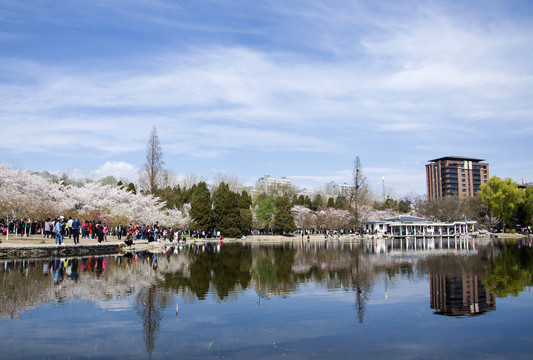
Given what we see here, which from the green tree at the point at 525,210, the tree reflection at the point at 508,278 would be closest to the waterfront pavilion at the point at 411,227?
the green tree at the point at 525,210

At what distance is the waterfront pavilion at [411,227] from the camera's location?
237ft

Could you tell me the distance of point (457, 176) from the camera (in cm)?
13638

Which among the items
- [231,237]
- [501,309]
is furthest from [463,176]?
[501,309]

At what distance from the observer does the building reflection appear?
10.7 m

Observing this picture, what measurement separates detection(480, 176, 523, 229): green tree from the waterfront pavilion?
242 inches

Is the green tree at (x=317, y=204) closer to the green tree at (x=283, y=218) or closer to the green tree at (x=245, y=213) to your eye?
the green tree at (x=283, y=218)

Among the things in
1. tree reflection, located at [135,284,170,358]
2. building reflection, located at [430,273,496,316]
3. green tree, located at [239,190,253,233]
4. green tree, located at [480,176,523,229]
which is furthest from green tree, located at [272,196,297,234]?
tree reflection, located at [135,284,170,358]

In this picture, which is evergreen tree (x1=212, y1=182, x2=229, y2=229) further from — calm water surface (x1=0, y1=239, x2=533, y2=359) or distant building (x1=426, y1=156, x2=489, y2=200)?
distant building (x1=426, y1=156, x2=489, y2=200)

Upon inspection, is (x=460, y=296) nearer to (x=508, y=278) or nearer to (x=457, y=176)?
(x=508, y=278)

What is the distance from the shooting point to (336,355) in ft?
23.9

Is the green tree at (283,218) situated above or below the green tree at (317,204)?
below

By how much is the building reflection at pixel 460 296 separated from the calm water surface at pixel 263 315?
3cm

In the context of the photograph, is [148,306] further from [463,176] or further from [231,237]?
[463,176]

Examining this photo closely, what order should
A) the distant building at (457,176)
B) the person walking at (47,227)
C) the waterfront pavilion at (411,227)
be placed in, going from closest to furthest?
the person walking at (47,227) < the waterfront pavilion at (411,227) < the distant building at (457,176)
